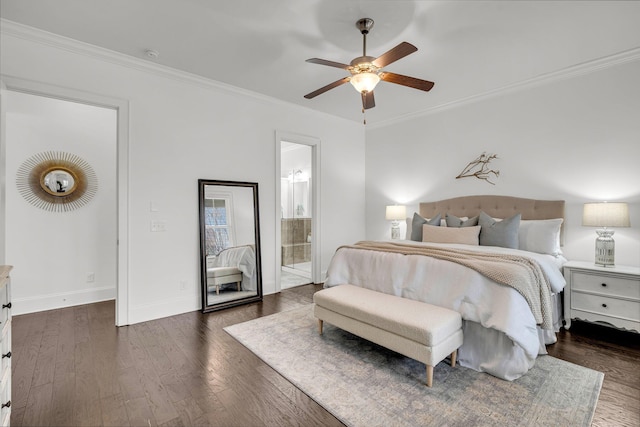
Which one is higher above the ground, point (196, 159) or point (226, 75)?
point (226, 75)

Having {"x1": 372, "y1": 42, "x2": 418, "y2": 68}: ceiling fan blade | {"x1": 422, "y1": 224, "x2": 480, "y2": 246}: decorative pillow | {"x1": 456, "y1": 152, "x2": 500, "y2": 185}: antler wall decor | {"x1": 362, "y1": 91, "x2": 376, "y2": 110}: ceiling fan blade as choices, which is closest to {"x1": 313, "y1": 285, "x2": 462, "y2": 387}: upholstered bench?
{"x1": 422, "y1": 224, "x2": 480, "y2": 246}: decorative pillow

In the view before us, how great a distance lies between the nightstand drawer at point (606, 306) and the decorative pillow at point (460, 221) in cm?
125

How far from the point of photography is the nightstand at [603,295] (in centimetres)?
279

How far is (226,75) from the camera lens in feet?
12.1

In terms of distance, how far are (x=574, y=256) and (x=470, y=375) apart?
92.5 inches

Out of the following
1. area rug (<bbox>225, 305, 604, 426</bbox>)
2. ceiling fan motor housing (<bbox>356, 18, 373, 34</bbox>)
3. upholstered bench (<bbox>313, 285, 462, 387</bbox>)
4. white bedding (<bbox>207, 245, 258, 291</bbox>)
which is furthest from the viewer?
white bedding (<bbox>207, 245, 258, 291</bbox>)

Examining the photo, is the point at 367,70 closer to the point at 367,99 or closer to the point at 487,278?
the point at 367,99

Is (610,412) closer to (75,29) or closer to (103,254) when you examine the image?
(75,29)

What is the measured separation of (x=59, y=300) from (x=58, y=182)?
148cm

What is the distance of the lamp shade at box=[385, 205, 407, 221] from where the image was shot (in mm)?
5047

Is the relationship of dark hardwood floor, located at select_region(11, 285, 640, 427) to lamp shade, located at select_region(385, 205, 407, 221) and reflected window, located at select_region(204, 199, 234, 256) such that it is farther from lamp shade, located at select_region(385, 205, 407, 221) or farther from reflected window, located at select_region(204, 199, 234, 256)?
lamp shade, located at select_region(385, 205, 407, 221)

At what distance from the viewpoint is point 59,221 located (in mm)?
3932

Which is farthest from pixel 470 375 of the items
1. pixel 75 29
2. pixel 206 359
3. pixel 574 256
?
pixel 75 29

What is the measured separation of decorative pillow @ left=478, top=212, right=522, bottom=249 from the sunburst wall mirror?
5.06 meters
